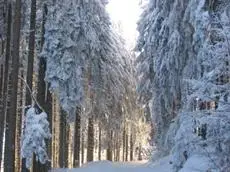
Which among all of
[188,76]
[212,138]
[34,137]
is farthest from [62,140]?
[212,138]

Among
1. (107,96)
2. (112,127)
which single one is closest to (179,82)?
(107,96)

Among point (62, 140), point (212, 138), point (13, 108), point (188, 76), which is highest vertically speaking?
point (188, 76)

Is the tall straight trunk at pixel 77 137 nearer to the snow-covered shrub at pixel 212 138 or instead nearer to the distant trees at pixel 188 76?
the distant trees at pixel 188 76

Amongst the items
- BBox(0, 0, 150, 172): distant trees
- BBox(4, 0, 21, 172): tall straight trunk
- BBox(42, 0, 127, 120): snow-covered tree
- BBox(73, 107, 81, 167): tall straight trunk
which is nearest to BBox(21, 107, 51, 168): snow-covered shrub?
BBox(0, 0, 150, 172): distant trees

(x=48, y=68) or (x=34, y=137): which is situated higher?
(x=48, y=68)

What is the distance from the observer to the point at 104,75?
2584cm

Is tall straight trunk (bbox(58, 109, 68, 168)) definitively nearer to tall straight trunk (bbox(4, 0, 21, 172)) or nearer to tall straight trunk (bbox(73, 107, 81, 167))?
tall straight trunk (bbox(73, 107, 81, 167))

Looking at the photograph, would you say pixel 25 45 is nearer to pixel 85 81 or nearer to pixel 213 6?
pixel 85 81

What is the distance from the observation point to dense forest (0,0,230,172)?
862cm

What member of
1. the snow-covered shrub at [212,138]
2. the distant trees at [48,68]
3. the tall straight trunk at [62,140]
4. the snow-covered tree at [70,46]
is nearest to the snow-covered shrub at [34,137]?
the distant trees at [48,68]

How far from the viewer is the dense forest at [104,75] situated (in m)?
8.62

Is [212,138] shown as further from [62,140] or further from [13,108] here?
[62,140]

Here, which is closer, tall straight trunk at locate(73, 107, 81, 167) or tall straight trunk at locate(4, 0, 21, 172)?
tall straight trunk at locate(4, 0, 21, 172)

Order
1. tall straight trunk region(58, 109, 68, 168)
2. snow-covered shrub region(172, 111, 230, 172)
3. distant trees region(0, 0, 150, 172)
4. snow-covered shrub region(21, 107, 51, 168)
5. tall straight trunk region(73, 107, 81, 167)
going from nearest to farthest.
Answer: snow-covered shrub region(172, 111, 230, 172) < snow-covered shrub region(21, 107, 51, 168) < distant trees region(0, 0, 150, 172) < tall straight trunk region(58, 109, 68, 168) < tall straight trunk region(73, 107, 81, 167)
